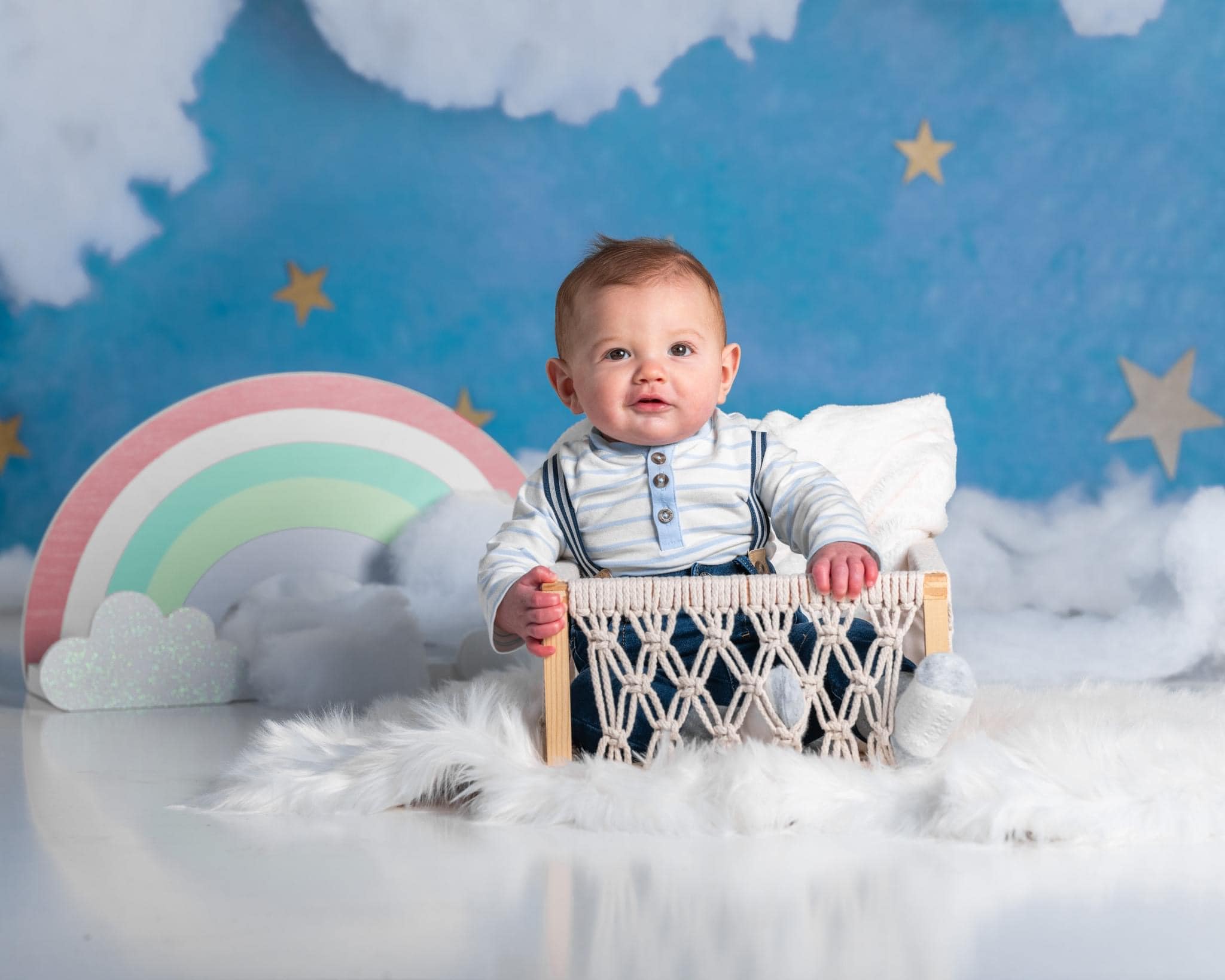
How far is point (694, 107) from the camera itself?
231cm

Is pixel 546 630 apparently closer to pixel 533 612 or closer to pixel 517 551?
pixel 533 612

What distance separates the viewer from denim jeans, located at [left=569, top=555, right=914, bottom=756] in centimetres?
110

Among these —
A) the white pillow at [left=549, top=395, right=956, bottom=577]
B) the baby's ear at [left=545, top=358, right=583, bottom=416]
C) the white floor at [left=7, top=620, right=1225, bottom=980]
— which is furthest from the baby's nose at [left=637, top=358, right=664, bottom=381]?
the white floor at [left=7, top=620, right=1225, bottom=980]

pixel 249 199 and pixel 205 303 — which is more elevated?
pixel 249 199

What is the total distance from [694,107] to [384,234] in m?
0.61

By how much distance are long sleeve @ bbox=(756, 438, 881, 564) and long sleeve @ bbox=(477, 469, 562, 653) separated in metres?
0.22

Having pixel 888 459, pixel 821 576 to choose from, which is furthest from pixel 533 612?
pixel 888 459

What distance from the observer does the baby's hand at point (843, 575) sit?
41.6 inches

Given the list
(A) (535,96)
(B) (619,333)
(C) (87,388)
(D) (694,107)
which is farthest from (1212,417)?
(C) (87,388)

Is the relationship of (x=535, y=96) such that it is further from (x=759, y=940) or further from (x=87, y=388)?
(x=759, y=940)

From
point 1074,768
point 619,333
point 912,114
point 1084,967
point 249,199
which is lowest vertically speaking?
point 1084,967

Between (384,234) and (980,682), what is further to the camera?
(384,234)

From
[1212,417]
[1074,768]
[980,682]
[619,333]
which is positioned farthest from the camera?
[1212,417]

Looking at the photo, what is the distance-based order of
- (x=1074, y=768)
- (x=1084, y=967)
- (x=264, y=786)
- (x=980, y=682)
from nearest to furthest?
(x=1084, y=967) < (x=1074, y=768) < (x=264, y=786) < (x=980, y=682)
